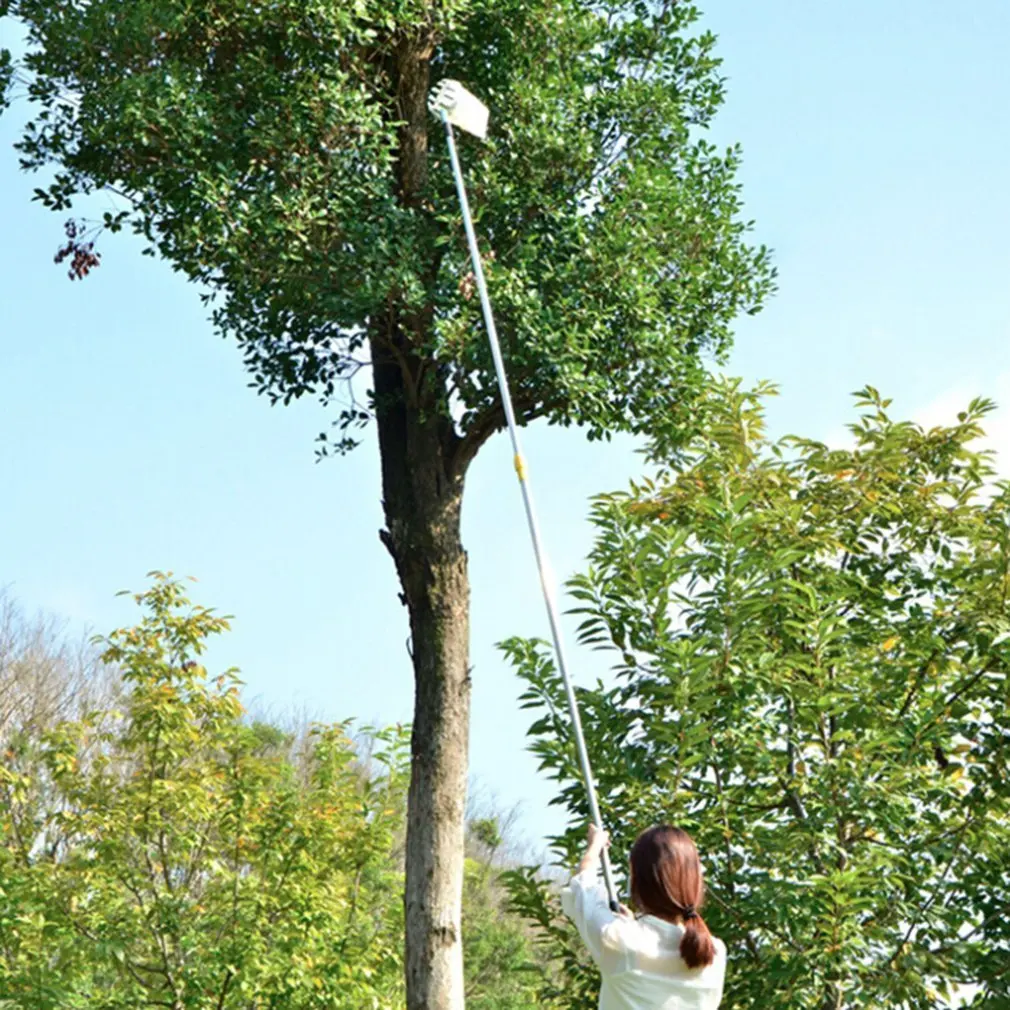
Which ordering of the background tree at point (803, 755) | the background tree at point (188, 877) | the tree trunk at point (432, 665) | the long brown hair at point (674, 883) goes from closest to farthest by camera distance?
the long brown hair at point (674, 883)
the background tree at point (803, 755)
the tree trunk at point (432, 665)
the background tree at point (188, 877)

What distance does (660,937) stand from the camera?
3242 mm

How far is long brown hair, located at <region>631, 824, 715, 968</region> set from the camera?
3213mm

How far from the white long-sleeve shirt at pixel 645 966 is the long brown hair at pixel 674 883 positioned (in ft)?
0.10

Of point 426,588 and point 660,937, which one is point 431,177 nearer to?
point 426,588

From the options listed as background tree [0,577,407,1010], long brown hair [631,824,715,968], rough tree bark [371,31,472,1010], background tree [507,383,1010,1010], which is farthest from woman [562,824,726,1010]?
background tree [0,577,407,1010]

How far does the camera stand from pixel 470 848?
1005 inches

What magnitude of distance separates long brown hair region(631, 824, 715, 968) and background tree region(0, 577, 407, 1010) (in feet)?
17.8

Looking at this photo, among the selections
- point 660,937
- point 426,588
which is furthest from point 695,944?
point 426,588

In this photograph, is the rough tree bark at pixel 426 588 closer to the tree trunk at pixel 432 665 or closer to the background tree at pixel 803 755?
the tree trunk at pixel 432 665

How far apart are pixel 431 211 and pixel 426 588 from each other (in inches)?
92.1

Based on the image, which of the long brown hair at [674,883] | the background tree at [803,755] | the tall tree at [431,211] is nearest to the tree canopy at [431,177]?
the tall tree at [431,211]

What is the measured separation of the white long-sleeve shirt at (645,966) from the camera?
10.6ft

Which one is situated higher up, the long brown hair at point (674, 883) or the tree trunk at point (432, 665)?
the tree trunk at point (432, 665)

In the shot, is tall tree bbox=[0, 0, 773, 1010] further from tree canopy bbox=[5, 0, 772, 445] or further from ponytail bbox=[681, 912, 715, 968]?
ponytail bbox=[681, 912, 715, 968]
